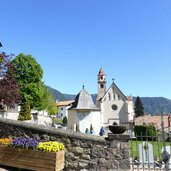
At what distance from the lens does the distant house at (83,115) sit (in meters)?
35.2

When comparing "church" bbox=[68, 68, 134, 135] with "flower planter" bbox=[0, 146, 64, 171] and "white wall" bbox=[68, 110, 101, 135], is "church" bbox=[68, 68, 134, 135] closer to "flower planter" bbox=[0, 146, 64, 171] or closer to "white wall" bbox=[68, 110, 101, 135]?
"white wall" bbox=[68, 110, 101, 135]

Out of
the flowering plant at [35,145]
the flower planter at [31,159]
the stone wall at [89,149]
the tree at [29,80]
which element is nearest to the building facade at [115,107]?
the tree at [29,80]

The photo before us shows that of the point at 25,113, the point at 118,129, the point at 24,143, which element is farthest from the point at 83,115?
the point at 24,143

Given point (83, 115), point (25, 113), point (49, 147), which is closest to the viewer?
point (49, 147)

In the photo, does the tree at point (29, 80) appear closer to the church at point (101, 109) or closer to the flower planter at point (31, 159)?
the church at point (101, 109)

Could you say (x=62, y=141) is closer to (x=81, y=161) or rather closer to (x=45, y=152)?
(x=81, y=161)

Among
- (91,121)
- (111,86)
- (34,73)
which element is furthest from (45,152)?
(111,86)

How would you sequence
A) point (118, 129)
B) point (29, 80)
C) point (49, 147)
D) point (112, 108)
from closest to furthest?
point (49, 147)
point (118, 129)
point (29, 80)
point (112, 108)

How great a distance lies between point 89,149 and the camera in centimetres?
866

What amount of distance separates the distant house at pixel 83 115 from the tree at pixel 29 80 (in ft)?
24.8

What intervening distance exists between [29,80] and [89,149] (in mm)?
36006

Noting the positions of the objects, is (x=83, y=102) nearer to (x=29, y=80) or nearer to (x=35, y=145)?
(x=29, y=80)

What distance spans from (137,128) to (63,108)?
3626 inches

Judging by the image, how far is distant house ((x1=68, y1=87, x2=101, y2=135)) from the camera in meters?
35.2
